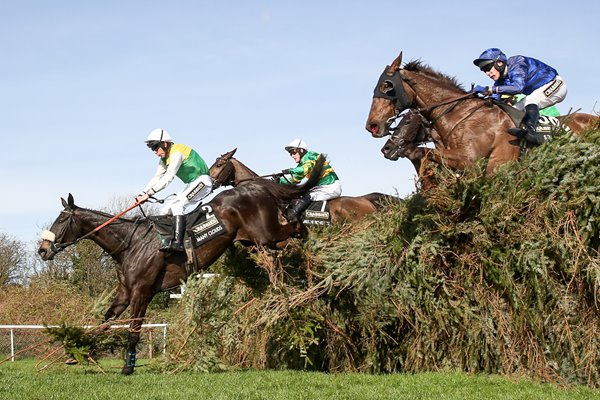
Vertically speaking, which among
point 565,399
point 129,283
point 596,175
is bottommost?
point 565,399

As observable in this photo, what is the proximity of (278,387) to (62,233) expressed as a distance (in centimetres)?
456

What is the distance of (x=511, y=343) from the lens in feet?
25.8

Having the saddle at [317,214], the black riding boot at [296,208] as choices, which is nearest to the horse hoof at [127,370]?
the black riding boot at [296,208]

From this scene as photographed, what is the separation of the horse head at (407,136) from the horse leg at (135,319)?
380cm

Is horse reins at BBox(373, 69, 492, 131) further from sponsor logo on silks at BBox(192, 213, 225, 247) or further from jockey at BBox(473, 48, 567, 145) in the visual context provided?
sponsor logo on silks at BBox(192, 213, 225, 247)

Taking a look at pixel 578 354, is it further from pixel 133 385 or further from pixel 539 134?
pixel 133 385

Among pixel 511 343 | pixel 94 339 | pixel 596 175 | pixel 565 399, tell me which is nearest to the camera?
pixel 565 399

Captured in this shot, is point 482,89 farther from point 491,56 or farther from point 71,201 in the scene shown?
point 71,201

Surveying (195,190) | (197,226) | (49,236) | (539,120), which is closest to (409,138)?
(539,120)

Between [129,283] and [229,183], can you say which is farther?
[229,183]

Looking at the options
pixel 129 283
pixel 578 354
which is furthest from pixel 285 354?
pixel 578 354

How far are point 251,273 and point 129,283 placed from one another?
5.47 ft

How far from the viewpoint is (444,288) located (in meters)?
8.20

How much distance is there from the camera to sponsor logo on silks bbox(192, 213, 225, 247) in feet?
34.2
